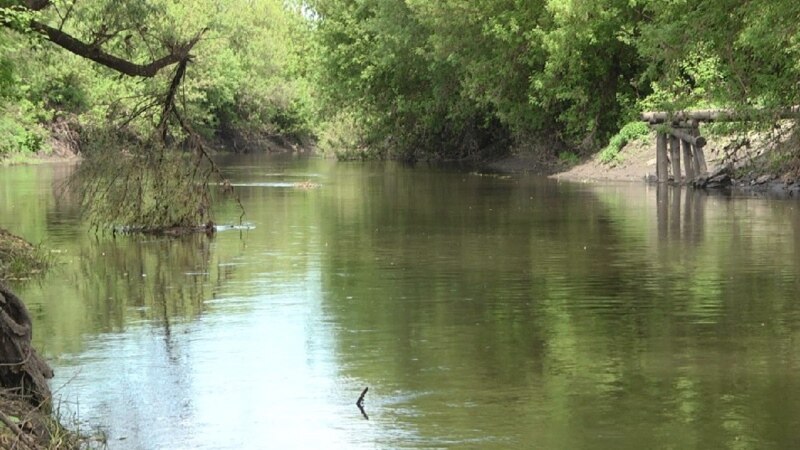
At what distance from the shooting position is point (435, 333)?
1427 cm

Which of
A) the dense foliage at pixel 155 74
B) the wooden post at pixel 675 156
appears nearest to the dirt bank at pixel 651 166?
the wooden post at pixel 675 156

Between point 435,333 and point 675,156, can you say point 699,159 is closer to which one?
point 675,156

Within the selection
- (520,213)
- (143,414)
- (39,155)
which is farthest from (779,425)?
(39,155)

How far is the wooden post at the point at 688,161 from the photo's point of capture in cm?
3712

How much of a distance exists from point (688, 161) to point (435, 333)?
2438 cm

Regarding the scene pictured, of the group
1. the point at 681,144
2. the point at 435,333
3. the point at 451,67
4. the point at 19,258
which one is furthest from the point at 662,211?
the point at 451,67

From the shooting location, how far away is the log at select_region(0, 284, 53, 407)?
9.41m

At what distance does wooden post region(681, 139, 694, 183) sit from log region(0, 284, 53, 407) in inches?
1152

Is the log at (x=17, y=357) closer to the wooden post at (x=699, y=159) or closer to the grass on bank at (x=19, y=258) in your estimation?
the grass on bank at (x=19, y=258)

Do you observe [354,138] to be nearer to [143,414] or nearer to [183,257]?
[183,257]

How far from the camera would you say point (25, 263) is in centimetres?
1989

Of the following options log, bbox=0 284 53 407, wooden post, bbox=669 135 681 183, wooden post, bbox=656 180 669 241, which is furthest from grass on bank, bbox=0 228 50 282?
wooden post, bbox=669 135 681 183

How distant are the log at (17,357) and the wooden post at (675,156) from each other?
1159 inches

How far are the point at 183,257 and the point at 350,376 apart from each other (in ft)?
32.7
